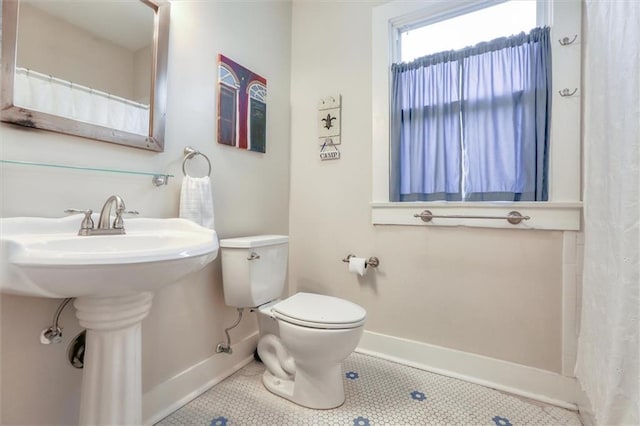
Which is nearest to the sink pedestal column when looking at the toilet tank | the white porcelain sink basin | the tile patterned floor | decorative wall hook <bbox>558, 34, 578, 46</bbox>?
the white porcelain sink basin

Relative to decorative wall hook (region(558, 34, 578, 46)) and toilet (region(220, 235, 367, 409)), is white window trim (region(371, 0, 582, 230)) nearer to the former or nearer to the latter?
decorative wall hook (region(558, 34, 578, 46))

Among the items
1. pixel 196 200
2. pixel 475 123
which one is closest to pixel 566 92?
pixel 475 123

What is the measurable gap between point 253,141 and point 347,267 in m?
0.98

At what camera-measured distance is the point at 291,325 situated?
123 centimetres

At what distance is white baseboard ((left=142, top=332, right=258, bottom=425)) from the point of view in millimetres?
1179

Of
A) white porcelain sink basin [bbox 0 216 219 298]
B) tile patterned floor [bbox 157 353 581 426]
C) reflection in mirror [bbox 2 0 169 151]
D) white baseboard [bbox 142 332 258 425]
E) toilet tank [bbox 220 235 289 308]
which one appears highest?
reflection in mirror [bbox 2 0 169 151]

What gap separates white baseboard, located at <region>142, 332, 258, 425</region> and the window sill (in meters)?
1.11

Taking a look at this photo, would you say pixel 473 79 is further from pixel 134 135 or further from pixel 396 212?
pixel 134 135

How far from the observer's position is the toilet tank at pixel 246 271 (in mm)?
1385

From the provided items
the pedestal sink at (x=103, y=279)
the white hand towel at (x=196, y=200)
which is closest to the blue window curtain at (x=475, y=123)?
the white hand towel at (x=196, y=200)

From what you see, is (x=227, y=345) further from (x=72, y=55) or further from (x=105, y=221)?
(x=72, y=55)

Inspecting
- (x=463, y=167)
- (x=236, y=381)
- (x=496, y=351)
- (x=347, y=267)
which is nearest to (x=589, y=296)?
(x=496, y=351)

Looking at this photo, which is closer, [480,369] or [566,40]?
[566,40]

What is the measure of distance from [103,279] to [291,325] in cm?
77
